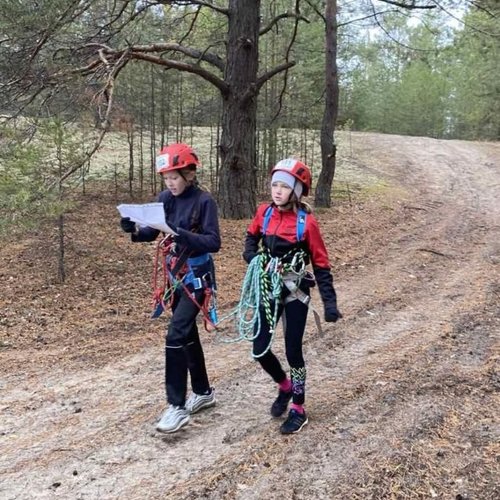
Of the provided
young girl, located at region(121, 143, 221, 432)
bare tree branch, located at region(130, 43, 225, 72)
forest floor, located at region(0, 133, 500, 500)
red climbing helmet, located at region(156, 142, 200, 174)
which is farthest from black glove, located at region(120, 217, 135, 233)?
bare tree branch, located at region(130, 43, 225, 72)

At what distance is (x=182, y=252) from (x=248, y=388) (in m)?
1.27

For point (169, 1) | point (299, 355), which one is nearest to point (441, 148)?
point (169, 1)

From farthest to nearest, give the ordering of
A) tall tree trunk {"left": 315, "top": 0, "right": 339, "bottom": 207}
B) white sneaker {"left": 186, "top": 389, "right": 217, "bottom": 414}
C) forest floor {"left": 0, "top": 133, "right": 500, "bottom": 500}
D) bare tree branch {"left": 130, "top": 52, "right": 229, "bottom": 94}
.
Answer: tall tree trunk {"left": 315, "top": 0, "right": 339, "bottom": 207} → bare tree branch {"left": 130, "top": 52, "right": 229, "bottom": 94} → white sneaker {"left": 186, "top": 389, "right": 217, "bottom": 414} → forest floor {"left": 0, "top": 133, "right": 500, "bottom": 500}

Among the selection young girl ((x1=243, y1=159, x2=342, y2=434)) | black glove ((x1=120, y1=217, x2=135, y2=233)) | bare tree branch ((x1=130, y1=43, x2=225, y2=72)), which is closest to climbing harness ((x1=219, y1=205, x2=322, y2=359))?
young girl ((x1=243, y1=159, x2=342, y2=434))

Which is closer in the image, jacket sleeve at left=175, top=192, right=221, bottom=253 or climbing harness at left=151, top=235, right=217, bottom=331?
jacket sleeve at left=175, top=192, right=221, bottom=253

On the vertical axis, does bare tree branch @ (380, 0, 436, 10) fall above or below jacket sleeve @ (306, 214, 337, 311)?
above

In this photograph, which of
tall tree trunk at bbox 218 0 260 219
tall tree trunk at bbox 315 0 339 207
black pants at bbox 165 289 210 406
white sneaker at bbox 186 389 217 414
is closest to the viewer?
black pants at bbox 165 289 210 406

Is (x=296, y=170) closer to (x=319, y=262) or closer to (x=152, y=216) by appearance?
(x=319, y=262)

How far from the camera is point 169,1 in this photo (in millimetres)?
8359

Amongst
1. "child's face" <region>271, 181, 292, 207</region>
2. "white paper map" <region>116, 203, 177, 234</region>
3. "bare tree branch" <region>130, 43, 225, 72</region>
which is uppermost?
"bare tree branch" <region>130, 43, 225, 72</region>

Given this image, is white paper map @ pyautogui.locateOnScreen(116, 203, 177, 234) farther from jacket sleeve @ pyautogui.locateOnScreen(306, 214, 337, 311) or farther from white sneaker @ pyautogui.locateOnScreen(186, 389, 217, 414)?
white sneaker @ pyautogui.locateOnScreen(186, 389, 217, 414)

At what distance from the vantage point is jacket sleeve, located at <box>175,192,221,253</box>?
11.2ft

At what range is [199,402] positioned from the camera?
3891 millimetres

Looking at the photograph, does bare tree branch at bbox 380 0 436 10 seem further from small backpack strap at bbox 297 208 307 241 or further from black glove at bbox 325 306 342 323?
black glove at bbox 325 306 342 323
